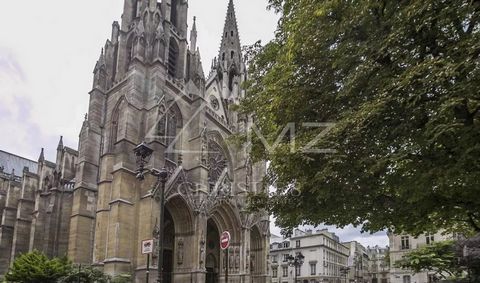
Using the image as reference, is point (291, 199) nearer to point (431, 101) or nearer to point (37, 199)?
point (431, 101)

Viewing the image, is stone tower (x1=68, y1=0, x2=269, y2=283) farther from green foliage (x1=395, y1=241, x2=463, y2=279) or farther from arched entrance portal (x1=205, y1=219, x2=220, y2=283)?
green foliage (x1=395, y1=241, x2=463, y2=279)

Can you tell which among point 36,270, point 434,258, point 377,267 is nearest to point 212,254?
point 36,270

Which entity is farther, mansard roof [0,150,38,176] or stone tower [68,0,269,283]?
mansard roof [0,150,38,176]

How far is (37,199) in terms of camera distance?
31234 mm

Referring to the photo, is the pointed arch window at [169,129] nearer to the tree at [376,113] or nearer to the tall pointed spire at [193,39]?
the tall pointed spire at [193,39]

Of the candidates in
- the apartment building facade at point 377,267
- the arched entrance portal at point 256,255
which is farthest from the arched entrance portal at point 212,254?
the apartment building facade at point 377,267

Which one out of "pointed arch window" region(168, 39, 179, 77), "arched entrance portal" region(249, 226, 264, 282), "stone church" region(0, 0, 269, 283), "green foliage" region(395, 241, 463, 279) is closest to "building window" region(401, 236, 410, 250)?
"green foliage" region(395, 241, 463, 279)

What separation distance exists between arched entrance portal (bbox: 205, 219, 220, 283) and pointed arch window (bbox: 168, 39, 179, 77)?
13.3 metres

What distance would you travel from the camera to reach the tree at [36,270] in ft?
66.9

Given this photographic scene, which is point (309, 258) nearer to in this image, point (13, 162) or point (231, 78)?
point (231, 78)

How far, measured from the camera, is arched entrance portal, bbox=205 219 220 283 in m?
31.7

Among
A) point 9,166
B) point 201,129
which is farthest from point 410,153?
point 9,166

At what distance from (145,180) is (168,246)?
659 cm

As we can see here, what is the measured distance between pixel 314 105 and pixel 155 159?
17.4 m
